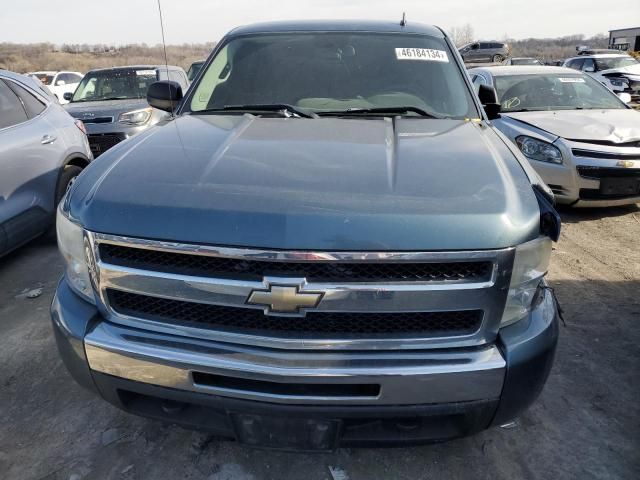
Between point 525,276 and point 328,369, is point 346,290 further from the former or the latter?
point 525,276

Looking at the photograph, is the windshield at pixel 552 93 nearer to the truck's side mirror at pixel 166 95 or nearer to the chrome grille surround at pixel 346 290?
the truck's side mirror at pixel 166 95

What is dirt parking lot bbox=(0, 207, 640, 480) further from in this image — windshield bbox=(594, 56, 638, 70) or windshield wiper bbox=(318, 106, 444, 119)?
windshield bbox=(594, 56, 638, 70)

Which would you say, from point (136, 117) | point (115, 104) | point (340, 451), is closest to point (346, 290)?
point (340, 451)

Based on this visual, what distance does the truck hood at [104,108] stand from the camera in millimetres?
8227

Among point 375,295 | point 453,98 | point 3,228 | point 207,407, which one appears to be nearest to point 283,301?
point 375,295

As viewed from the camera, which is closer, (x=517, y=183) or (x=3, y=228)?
(x=517, y=183)

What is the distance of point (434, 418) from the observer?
6.30 ft

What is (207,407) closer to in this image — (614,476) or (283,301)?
(283,301)

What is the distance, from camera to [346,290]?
5.74ft

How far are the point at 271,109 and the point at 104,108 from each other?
6448mm

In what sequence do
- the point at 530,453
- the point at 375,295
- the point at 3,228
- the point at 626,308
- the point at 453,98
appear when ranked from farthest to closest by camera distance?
the point at 3,228 → the point at 626,308 → the point at 453,98 → the point at 530,453 → the point at 375,295

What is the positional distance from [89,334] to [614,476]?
2268 mm

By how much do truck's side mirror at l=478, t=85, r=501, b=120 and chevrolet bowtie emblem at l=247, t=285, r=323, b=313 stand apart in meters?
2.45

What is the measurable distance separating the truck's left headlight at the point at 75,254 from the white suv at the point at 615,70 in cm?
1577
